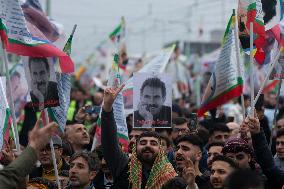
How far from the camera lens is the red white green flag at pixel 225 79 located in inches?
290

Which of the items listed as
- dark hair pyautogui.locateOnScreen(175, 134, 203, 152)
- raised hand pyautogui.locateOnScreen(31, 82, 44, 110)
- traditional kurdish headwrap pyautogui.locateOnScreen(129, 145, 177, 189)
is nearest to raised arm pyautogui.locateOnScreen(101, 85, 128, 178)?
traditional kurdish headwrap pyautogui.locateOnScreen(129, 145, 177, 189)

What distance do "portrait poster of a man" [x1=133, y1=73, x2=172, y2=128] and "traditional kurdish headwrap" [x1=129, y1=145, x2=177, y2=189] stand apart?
1371 millimetres

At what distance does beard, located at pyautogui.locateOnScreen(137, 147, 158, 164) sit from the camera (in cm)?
656

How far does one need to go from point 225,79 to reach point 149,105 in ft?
3.20

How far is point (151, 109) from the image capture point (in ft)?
26.4

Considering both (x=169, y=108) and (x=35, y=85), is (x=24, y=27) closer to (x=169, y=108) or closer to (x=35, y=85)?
(x=35, y=85)

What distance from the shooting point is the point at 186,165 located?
623 cm

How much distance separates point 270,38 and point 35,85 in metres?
3.20

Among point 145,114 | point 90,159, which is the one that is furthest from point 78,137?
point 90,159

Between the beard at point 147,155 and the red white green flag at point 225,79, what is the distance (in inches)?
46.9

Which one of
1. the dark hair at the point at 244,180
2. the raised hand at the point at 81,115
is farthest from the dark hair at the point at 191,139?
the dark hair at the point at 244,180

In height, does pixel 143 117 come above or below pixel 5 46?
below

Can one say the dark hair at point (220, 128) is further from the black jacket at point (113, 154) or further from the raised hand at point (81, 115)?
the black jacket at point (113, 154)

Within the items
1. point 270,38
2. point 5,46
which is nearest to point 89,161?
point 5,46
